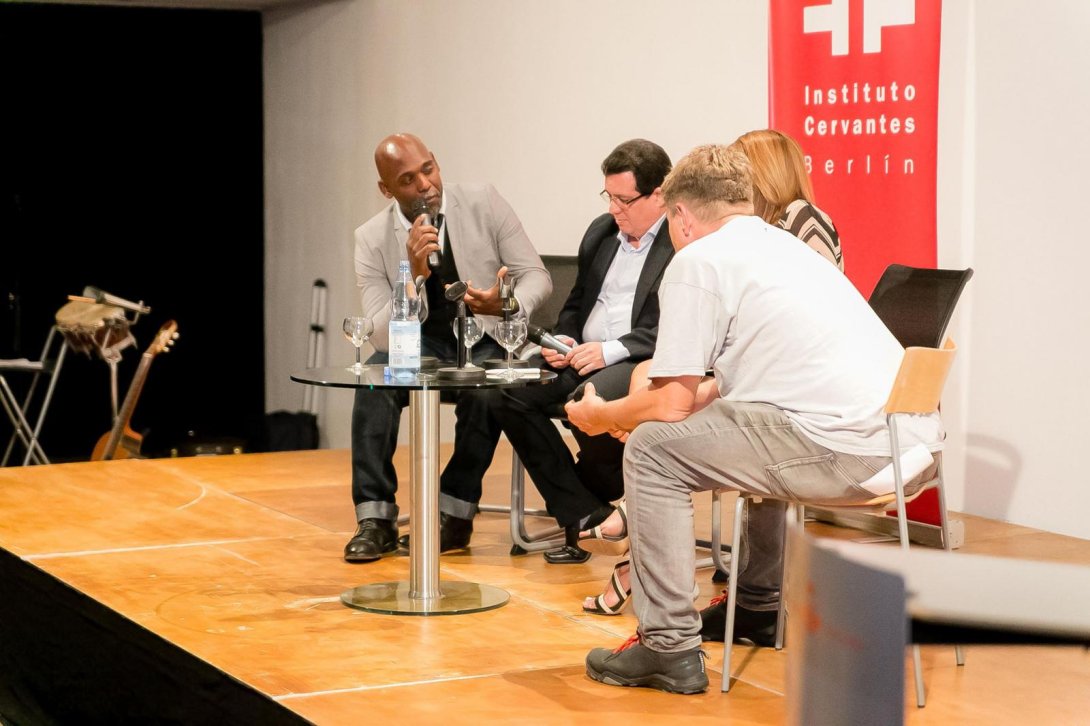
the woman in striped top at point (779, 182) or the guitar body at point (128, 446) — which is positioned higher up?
the woman in striped top at point (779, 182)

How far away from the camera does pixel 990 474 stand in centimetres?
448

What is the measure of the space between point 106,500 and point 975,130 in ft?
10.6

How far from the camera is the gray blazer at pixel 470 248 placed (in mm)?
4035

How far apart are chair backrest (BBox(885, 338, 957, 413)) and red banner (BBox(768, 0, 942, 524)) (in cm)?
177

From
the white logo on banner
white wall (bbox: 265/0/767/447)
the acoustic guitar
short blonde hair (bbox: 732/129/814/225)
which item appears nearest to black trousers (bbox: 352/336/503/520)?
short blonde hair (bbox: 732/129/814/225)

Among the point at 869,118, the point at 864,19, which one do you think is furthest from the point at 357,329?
the point at 864,19

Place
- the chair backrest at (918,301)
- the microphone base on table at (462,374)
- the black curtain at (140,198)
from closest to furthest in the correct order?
the microphone base on table at (462,374) → the chair backrest at (918,301) → the black curtain at (140,198)

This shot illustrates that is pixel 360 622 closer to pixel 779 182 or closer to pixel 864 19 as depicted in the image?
pixel 779 182

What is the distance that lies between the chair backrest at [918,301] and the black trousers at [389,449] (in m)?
1.19

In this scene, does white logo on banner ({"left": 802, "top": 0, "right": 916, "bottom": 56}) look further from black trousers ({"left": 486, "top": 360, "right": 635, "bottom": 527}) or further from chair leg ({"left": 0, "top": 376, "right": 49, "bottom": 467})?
chair leg ({"left": 0, "top": 376, "right": 49, "bottom": 467})

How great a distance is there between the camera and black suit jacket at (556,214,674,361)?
12.5 ft

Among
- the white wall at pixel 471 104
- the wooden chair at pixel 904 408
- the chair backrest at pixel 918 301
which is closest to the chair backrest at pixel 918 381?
the wooden chair at pixel 904 408

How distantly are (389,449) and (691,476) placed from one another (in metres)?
1.55

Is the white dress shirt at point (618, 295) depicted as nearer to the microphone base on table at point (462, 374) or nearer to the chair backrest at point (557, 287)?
the chair backrest at point (557, 287)
